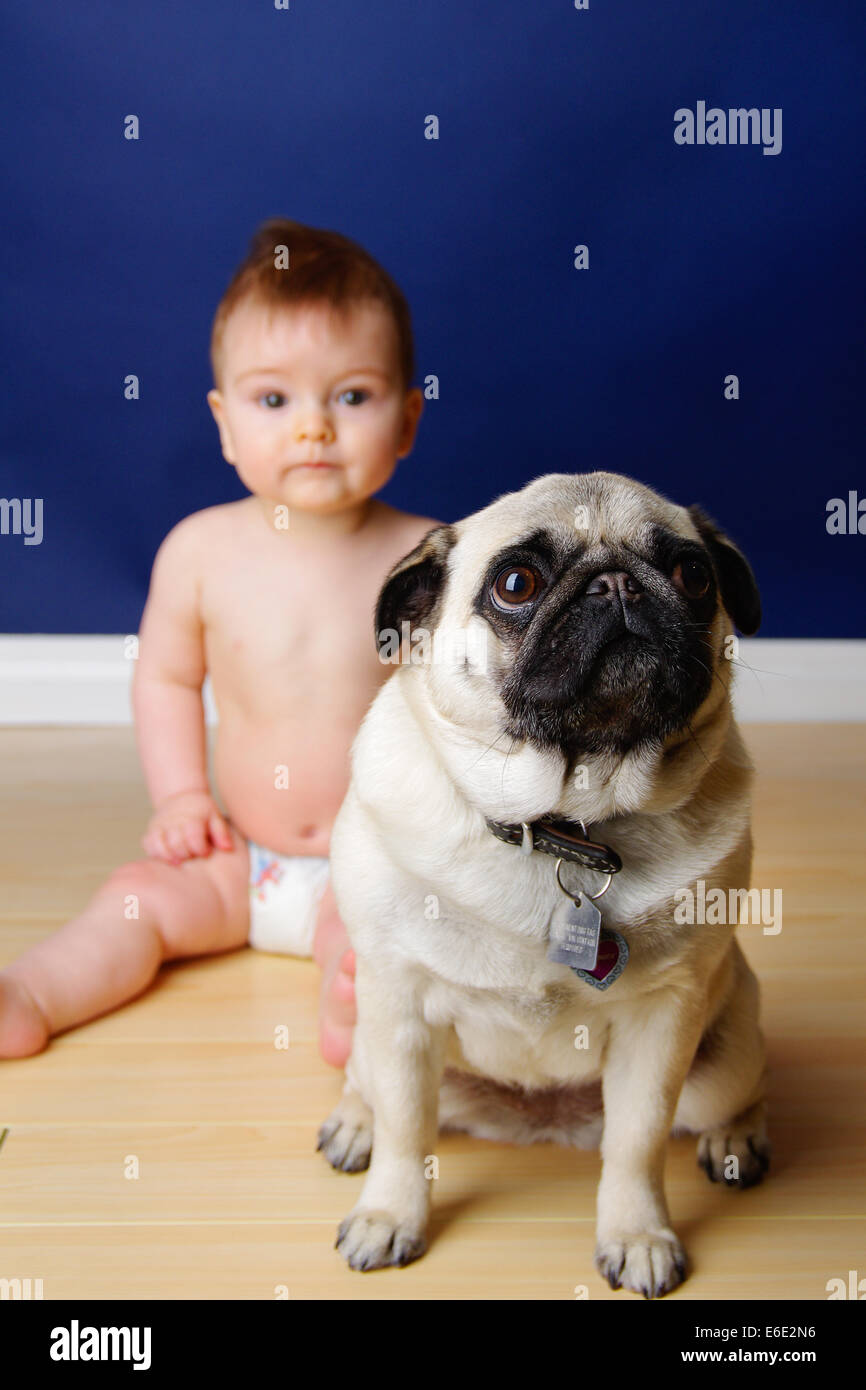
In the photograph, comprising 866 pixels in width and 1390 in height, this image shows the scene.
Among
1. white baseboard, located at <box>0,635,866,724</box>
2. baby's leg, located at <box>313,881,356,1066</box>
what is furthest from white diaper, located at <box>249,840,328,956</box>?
white baseboard, located at <box>0,635,866,724</box>

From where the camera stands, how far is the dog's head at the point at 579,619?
1039 mm

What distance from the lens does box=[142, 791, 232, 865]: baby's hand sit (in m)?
1.79

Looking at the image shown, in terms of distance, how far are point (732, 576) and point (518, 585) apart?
210 millimetres

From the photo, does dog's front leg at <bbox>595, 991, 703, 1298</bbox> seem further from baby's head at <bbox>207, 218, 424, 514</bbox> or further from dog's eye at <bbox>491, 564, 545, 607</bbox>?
baby's head at <bbox>207, 218, 424, 514</bbox>

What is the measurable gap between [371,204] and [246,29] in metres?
0.34

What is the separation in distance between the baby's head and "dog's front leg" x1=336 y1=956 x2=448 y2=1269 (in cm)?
67

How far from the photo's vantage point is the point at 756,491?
107 inches

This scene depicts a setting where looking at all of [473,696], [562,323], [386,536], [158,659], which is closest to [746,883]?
[473,696]

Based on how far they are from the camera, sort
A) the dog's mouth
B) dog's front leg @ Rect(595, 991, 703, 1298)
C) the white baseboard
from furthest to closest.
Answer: the white baseboard → dog's front leg @ Rect(595, 991, 703, 1298) → the dog's mouth

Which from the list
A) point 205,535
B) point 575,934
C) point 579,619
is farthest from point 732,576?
point 205,535

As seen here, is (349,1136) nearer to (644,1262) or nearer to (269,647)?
(644,1262)

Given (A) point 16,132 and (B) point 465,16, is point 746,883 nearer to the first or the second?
(B) point 465,16

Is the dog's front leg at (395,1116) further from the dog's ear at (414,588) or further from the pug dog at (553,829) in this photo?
the dog's ear at (414,588)

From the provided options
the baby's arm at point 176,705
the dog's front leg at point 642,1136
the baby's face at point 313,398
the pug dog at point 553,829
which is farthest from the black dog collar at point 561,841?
the baby's arm at point 176,705
